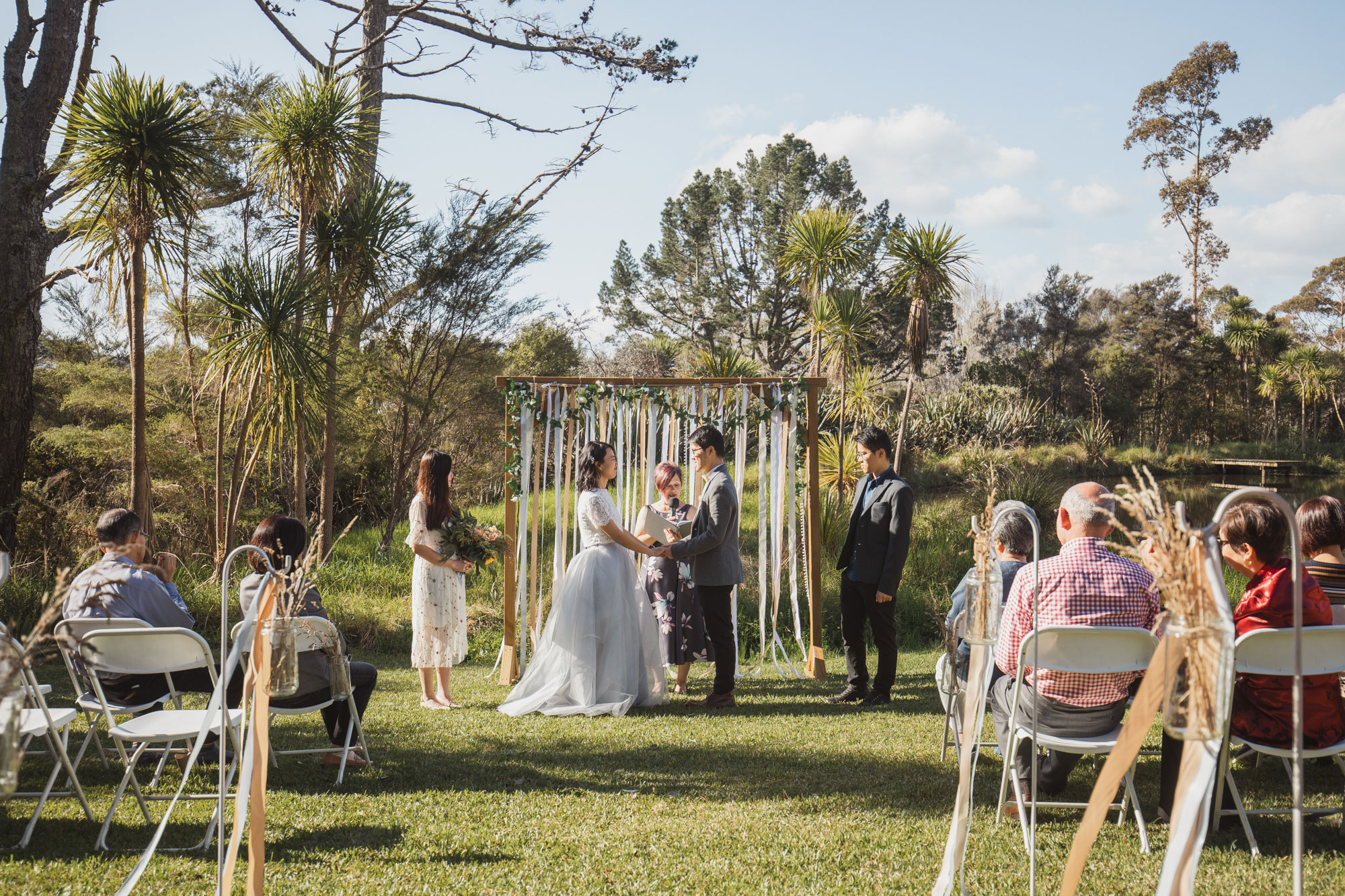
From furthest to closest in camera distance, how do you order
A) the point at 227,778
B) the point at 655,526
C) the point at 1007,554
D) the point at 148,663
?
the point at 655,526, the point at 1007,554, the point at 148,663, the point at 227,778

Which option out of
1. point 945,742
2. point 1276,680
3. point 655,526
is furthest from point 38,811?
point 1276,680

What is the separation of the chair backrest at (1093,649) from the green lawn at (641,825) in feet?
2.31

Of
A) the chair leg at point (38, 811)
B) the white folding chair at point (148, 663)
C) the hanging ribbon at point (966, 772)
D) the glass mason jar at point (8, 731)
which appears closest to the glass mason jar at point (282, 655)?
the glass mason jar at point (8, 731)

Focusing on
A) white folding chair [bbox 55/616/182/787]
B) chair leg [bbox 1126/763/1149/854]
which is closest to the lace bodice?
white folding chair [bbox 55/616/182/787]

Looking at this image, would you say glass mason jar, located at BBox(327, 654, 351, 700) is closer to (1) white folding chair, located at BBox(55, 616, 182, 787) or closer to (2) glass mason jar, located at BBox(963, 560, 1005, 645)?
(1) white folding chair, located at BBox(55, 616, 182, 787)

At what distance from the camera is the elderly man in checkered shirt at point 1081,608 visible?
3.40m

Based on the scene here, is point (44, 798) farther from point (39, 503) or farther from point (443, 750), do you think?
point (39, 503)

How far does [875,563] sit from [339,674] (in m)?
3.35

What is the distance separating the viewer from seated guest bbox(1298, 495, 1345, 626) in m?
3.88

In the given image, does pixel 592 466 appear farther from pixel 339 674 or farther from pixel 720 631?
pixel 339 674

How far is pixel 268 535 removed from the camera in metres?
4.08

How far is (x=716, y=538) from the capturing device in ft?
18.9

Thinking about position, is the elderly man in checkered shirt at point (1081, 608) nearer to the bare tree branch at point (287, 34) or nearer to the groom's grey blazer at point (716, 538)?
the groom's grey blazer at point (716, 538)

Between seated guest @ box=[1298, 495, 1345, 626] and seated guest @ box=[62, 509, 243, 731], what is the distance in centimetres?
475
